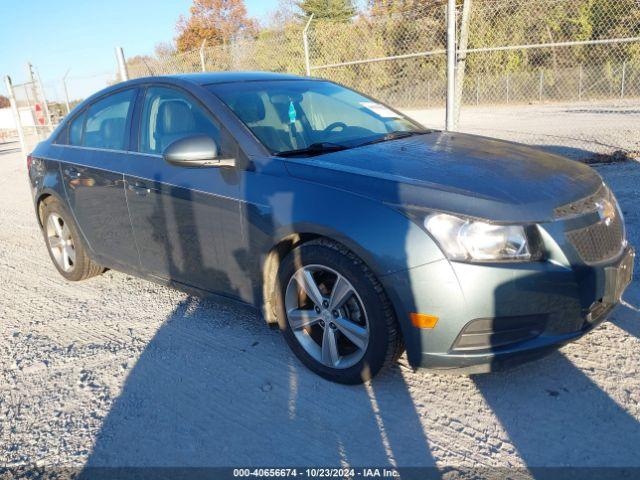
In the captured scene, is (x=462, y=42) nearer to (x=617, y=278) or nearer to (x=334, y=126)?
(x=334, y=126)

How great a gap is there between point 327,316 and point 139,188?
5.49ft

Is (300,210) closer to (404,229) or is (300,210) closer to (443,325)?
(404,229)

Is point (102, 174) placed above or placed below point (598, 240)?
above

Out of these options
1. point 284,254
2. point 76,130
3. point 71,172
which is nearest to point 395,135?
point 284,254

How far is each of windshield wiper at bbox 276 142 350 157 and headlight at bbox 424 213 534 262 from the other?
100cm

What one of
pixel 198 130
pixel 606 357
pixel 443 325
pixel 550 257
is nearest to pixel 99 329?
pixel 198 130

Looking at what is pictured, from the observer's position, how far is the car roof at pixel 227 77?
3.68m

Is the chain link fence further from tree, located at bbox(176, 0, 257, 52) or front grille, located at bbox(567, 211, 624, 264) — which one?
tree, located at bbox(176, 0, 257, 52)

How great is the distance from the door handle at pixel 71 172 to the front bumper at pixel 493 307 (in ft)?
9.70

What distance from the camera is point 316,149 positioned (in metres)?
3.19

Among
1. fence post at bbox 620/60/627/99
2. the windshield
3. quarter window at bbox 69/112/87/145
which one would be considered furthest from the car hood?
fence post at bbox 620/60/627/99

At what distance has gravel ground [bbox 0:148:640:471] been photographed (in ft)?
7.78

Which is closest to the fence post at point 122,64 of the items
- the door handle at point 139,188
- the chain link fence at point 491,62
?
the chain link fence at point 491,62

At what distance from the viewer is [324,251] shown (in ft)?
9.04
